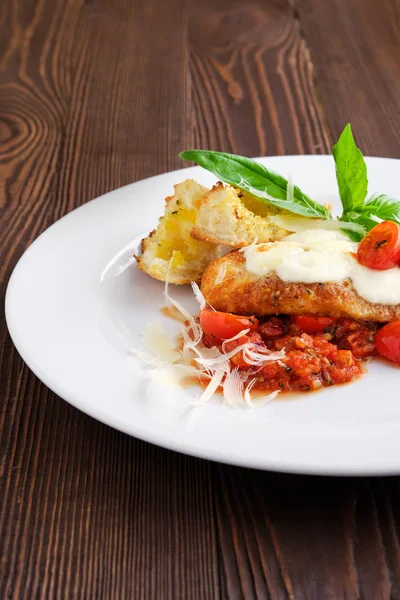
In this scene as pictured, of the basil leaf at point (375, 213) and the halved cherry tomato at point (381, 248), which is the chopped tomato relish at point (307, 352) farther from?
the basil leaf at point (375, 213)

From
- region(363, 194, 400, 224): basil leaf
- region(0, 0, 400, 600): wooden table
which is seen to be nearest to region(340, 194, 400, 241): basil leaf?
region(363, 194, 400, 224): basil leaf

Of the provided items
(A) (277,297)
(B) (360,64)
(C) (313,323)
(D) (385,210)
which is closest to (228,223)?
(A) (277,297)

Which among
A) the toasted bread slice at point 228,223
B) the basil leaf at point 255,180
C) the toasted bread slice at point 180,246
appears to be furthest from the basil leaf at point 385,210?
the toasted bread slice at point 180,246

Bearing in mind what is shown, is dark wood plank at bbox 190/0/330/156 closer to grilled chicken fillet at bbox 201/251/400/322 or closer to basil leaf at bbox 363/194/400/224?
basil leaf at bbox 363/194/400/224

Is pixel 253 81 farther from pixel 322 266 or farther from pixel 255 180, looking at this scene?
pixel 322 266

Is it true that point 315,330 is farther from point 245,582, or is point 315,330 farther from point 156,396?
point 245,582

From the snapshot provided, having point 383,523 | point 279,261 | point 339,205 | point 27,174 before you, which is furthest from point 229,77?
point 383,523
